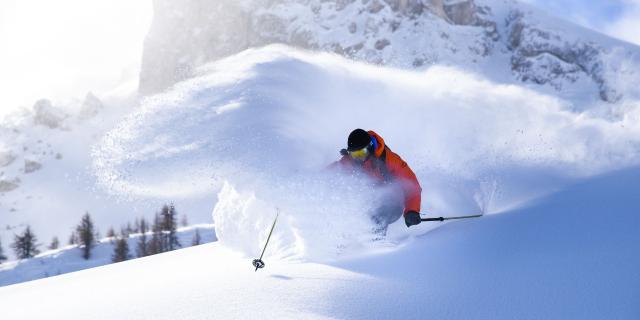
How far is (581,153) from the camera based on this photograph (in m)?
6.62

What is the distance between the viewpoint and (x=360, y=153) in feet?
16.3

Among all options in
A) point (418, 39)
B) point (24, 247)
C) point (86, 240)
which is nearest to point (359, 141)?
point (86, 240)

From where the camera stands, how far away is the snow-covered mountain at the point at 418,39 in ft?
407

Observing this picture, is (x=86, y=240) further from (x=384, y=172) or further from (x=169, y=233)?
(x=384, y=172)

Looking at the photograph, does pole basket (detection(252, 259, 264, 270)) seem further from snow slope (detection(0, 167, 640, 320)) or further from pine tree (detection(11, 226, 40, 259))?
pine tree (detection(11, 226, 40, 259))

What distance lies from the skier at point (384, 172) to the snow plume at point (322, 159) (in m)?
0.21

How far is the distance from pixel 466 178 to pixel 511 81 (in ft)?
458

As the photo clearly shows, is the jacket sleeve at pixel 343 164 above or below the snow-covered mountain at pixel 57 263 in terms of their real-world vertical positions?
below

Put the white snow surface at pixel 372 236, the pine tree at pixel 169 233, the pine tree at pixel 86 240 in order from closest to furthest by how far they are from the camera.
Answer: the white snow surface at pixel 372 236
the pine tree at pixel 86 240
the pine tree at pixel 169 233

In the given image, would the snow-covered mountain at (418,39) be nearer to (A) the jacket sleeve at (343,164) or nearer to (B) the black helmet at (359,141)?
(A) the jacket sleeve at (343,164)

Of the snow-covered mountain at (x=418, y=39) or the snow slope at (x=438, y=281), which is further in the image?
the snow-covered mountain at (x=418, y=39)

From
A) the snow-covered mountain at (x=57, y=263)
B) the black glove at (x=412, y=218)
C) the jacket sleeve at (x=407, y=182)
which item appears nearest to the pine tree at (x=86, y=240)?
the snow-covered mountain at (x=57, y=263)

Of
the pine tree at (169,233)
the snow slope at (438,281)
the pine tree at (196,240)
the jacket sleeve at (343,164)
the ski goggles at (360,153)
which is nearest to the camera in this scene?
the snow slope at (438,281)

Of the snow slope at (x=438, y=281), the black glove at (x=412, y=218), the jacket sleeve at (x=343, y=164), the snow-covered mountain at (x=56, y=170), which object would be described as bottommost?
the snow slope at (x=438, y=281)
